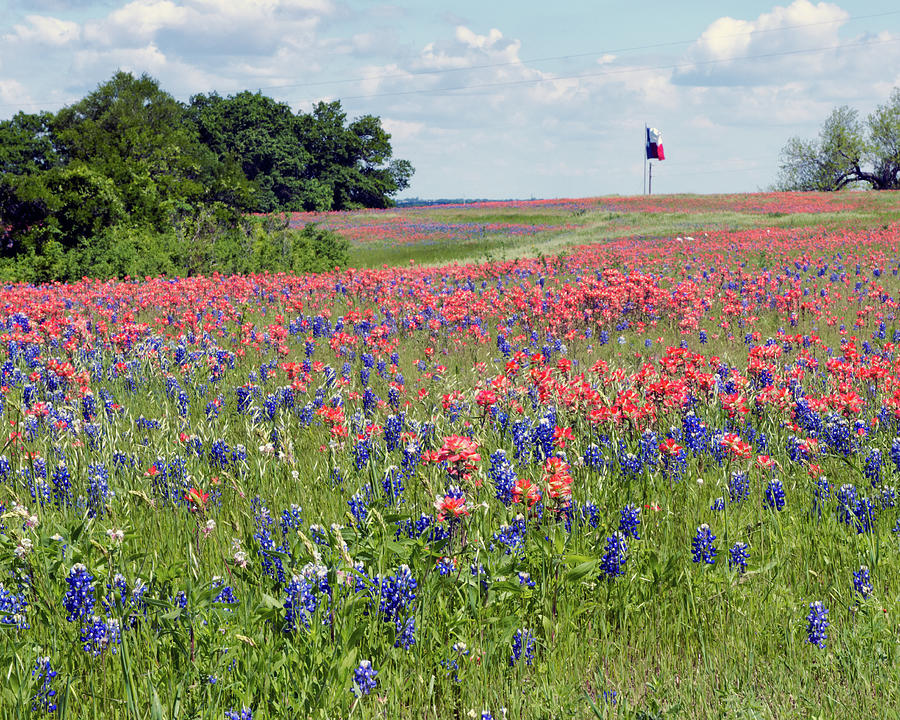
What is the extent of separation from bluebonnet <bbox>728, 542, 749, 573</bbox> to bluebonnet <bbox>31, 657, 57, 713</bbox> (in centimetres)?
262

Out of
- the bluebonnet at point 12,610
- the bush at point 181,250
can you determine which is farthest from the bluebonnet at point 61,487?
the bush at point 181,250

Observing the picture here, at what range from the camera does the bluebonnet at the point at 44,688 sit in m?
2.40

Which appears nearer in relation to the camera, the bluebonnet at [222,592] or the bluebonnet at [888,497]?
the bluebonnet at [222,592]

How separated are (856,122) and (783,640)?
88.9 meters

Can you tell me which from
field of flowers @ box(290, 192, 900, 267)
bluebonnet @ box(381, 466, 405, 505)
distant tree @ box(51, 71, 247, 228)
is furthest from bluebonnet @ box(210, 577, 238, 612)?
distant tree @ box(51, 71, 247, 228)

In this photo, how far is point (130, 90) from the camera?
54.3 meters

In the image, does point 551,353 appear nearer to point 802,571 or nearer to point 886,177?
point 802,571

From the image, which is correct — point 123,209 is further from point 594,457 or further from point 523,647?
point 523,647

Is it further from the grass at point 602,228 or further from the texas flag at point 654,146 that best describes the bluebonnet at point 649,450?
the texas flag at point 654,146

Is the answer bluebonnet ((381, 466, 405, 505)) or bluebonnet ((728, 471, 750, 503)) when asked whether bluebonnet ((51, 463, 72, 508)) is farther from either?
bluebonnet ((728, 471, 750, 503))

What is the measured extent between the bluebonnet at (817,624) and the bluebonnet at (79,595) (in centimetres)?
260

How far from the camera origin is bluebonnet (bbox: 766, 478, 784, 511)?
3674mm

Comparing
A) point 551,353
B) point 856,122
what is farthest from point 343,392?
point 856,122

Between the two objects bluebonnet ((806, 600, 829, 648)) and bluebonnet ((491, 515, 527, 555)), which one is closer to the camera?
bluebonnet ((806, 600, 829, 648))
